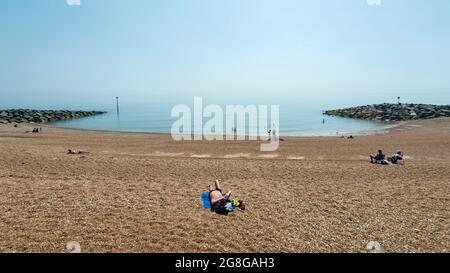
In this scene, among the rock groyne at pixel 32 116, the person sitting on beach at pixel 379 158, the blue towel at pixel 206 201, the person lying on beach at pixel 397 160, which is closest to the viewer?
the blue towel at pixel 206 201

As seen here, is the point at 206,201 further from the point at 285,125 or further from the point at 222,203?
the point at 285,125

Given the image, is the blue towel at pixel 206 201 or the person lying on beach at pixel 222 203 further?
the blue towel at pixel 206 201

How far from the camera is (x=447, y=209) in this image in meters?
9.45

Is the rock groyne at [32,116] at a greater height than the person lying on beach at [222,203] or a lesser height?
greater

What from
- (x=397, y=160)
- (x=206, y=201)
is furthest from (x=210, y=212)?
(x=397, y=160)

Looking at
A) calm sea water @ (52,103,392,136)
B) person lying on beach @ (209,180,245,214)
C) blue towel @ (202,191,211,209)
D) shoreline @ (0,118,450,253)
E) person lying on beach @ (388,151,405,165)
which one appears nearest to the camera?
shoreline @ (0,118,450,253)

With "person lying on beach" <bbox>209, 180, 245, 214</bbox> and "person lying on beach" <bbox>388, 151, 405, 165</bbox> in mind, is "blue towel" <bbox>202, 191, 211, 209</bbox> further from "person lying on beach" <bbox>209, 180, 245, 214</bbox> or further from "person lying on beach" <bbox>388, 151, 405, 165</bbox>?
"person lying on beach" <bbox>388, 151, 405, 165</bbox>

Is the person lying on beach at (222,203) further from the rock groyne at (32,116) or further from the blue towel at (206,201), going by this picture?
the rock groyne at (32,116)

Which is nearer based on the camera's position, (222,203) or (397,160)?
(222,203)

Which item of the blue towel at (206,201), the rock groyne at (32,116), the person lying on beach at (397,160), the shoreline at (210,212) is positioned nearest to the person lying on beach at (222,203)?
the blue towel at (206,201)

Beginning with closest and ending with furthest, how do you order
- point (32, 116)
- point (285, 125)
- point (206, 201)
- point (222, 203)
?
point (222, 203)
point (206, 201)
point (285, 125)
point (32, 116)

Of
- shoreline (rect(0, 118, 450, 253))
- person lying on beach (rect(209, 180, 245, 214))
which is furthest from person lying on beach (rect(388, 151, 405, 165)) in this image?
person lying on beach (rect(209, 180, 245, 214))

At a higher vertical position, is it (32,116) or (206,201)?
(32,116)

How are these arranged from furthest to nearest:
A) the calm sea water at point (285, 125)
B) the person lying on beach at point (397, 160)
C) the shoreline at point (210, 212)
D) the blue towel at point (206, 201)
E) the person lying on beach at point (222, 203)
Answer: the calm sea water at point (285, 125)
the person lying on beach at point (397, 160)
the blue towel at point (206, 201)
the person lying on beach at point (222, 203)
the shoreline at point (210, 212)
